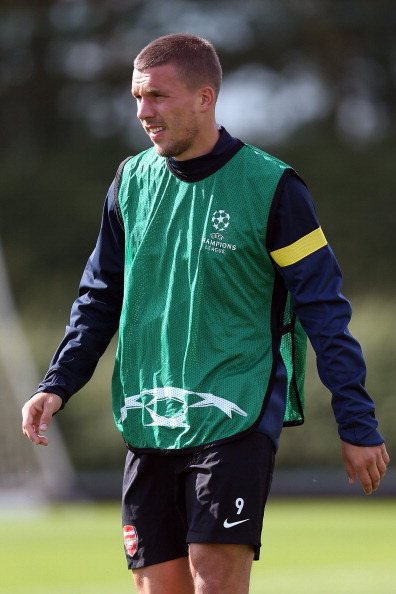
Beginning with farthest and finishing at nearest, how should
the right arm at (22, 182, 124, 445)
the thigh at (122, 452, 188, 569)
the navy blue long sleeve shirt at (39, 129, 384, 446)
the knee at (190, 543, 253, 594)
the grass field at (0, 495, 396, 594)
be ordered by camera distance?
1. the grass field at (0, 495, 396, 594)
2. the right arm at (22, 182, 124, 445)
3. the thigh at (122, 452, 188, 569)
4. the navy blue long sleeve shirt at (39, 129, 384, 446)
5. the knee at (190, 543, 253, 594)

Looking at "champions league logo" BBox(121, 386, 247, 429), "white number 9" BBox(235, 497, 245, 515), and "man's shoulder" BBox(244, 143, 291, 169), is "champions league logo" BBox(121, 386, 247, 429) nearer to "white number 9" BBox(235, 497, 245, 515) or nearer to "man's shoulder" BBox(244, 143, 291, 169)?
"white number 9" BBox(235, 497, 245, 515)

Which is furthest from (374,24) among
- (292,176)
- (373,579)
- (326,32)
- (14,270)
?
(292,176)

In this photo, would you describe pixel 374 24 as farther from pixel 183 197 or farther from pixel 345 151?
pixel 183 197

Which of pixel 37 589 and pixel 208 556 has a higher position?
pixel 208 556

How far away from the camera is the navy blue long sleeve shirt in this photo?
4.23 metres

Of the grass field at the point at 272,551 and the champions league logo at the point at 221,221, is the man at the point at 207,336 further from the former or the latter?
the grass field at the point at 272,551

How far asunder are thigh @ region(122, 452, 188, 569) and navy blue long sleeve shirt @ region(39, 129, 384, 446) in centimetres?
39

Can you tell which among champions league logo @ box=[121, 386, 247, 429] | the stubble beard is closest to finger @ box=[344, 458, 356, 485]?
champions league logo @ box=[121, 386, 247, 429]

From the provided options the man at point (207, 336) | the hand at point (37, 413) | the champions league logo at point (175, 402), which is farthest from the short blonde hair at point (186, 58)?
the hand at point (37, 413)

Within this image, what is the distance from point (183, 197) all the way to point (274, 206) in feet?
1.10

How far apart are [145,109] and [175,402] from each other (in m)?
1.01

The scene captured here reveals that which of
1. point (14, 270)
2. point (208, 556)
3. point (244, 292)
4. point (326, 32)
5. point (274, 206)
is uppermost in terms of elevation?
point (274, 206)

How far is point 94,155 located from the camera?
21375 mm

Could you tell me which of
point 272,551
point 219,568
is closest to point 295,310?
point 219,568
